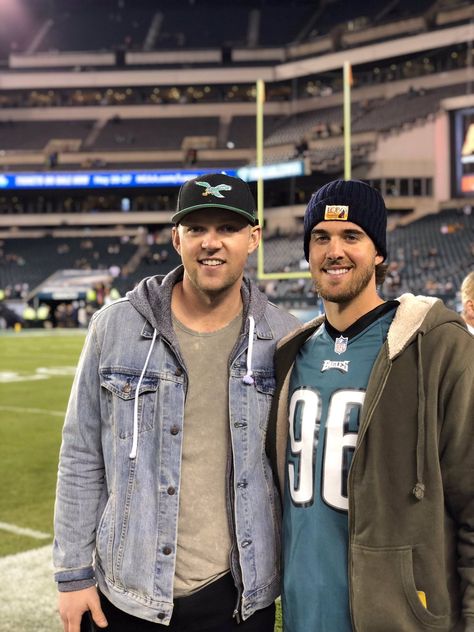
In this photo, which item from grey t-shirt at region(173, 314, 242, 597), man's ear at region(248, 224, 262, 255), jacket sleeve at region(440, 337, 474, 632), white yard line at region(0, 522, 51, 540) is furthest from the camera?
white yard line at region(0, 522, 51, 540)

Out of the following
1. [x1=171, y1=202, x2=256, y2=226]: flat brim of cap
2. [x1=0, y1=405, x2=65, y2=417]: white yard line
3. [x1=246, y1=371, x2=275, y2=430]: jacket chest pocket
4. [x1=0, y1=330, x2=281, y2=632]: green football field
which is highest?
[x1=171, y1=202, x2=256, y2=226]: flat brim of cap

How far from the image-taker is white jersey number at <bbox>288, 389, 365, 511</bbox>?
2.05 meters

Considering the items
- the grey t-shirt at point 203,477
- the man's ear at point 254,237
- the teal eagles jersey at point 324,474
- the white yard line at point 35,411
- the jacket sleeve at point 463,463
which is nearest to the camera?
the jacket sleeve at point 463,463

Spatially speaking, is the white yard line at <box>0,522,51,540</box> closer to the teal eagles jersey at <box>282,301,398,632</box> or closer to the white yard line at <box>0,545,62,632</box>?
the white yard line at <box>0,545,62,632</box>

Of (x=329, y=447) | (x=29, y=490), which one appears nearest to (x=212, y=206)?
(x=329, y=447)

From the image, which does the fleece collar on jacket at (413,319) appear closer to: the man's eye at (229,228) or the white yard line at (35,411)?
the man's eye at (229,228)

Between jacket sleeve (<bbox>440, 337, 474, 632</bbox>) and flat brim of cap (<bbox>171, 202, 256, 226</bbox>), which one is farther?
flat brim of cap (<bbox>171, 202, 256, 226</bbox>)

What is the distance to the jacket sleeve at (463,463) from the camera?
74.0 inches

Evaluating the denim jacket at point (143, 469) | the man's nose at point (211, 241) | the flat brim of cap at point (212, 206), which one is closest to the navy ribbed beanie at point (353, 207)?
the flat brim of cap at point (212, 206)

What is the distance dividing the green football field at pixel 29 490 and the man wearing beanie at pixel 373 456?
179 cm

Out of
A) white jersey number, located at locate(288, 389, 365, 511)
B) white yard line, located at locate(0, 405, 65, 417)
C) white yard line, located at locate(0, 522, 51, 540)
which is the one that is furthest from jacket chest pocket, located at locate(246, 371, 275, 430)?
white yard line, located at locate(0, 405, 65, 417)

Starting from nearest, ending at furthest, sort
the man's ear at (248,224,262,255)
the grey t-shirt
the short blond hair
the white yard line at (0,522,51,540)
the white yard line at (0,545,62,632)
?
1. the grey t-shirt
2. the man's ear at (248,224,262,255)
3. the white yard line at (0,545,62,632)
4. the short blond hair
5. the white yard line at (0,522,51,540)

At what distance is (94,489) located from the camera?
2.23 meters

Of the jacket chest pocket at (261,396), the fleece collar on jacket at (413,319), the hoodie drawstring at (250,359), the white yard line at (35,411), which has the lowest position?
the white yard line at (35,411)
